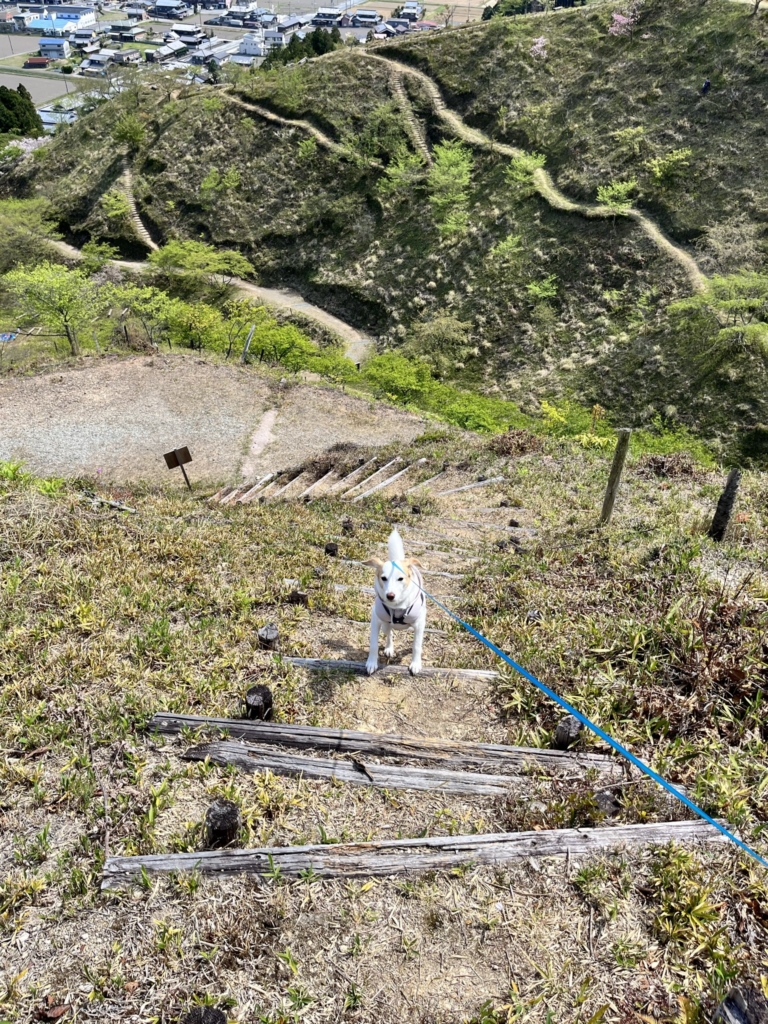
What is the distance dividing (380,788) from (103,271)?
47.1 meters

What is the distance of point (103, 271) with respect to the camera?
4284 centimetres

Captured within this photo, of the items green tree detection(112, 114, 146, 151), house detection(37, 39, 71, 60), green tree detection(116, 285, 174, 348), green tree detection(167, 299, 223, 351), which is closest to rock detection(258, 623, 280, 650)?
green tree detection(116, 285, 174, 348)

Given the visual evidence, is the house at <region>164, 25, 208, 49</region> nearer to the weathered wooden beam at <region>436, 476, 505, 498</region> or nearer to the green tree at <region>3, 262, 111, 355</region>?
the green tree at <region>3, 262, 111, 355</region>

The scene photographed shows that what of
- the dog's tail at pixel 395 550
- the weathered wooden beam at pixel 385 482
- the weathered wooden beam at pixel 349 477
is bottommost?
the weathered wooden beam at pixel 349 477

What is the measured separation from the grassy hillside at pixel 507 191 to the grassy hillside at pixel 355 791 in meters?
20.8

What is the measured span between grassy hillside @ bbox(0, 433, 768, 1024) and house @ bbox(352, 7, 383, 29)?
374 ft

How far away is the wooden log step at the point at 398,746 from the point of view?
475 cm

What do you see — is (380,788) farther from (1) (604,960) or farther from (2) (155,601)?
(2) (155,601)

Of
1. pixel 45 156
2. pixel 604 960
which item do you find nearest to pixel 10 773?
pixel 604 960

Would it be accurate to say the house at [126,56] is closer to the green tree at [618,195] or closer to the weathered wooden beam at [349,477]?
the green tree at [618,195]

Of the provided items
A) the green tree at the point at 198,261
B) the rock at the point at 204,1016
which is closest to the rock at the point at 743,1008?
the rock at the point at 204,1016

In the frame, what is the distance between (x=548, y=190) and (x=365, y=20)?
284 ft

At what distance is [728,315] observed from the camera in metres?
24.9

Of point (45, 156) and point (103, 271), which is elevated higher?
point (45, 156)
